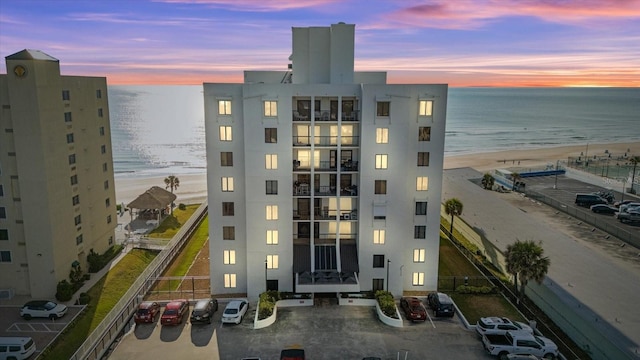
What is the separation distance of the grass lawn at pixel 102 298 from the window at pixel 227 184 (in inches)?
485

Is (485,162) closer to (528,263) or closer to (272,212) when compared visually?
(528,263)

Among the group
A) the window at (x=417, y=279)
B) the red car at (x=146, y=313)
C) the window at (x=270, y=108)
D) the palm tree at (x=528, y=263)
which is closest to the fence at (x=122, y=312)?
the red car at (x=146, y=313)

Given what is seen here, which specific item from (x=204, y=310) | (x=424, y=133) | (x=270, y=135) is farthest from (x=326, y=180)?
(x=204, y=310)

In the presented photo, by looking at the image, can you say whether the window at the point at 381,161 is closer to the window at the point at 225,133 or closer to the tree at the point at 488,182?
the window at the point at 225,133

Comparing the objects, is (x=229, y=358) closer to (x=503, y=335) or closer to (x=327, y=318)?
(x=327, y=318)

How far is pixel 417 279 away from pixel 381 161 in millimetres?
10525

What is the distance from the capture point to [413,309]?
33.2 metres

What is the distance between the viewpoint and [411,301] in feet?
112

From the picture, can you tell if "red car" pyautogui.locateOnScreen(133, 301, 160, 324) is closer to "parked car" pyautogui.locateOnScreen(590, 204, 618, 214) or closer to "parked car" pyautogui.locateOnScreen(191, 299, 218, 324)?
"parked car" pyautogui.locateOnScreen(191, 299, 218, 324)

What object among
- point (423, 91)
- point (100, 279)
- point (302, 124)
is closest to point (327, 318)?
point (302, 124)

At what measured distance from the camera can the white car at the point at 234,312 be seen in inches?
1262

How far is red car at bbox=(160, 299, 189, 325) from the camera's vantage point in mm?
31922

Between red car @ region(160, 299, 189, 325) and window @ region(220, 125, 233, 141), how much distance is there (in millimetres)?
12701

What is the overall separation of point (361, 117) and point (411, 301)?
14307 millimetres
